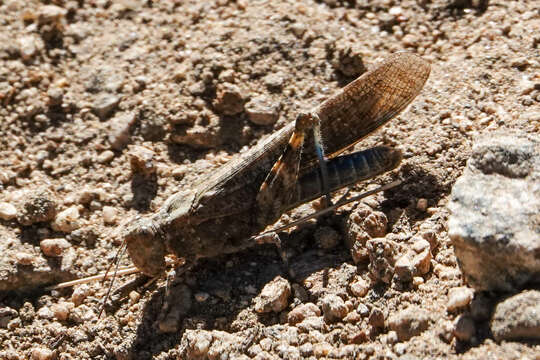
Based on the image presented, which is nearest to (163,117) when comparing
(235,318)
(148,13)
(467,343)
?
(148,13)

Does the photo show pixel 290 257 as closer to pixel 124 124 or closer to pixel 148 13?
pixel 124 124

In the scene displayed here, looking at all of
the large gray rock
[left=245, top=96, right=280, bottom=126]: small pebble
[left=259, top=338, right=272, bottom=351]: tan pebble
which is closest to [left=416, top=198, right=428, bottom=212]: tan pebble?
the large gray rock

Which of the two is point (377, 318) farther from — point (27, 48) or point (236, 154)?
point (27, 48)

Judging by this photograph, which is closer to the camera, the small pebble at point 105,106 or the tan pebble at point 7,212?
the tan pebble at point 7,212

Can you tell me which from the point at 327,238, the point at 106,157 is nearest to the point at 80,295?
the point at 106,157

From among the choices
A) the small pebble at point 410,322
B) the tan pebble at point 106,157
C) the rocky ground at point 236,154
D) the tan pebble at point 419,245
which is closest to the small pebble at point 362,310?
the rocky ground at point 236,154

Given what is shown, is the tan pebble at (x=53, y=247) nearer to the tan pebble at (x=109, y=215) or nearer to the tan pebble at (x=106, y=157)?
the tan pebble at (x=109, y=215)

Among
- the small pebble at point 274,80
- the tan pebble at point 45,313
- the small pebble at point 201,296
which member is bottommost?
the tan pebble at point 45,313

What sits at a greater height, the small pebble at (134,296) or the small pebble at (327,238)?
the small pebble at (327,238)
